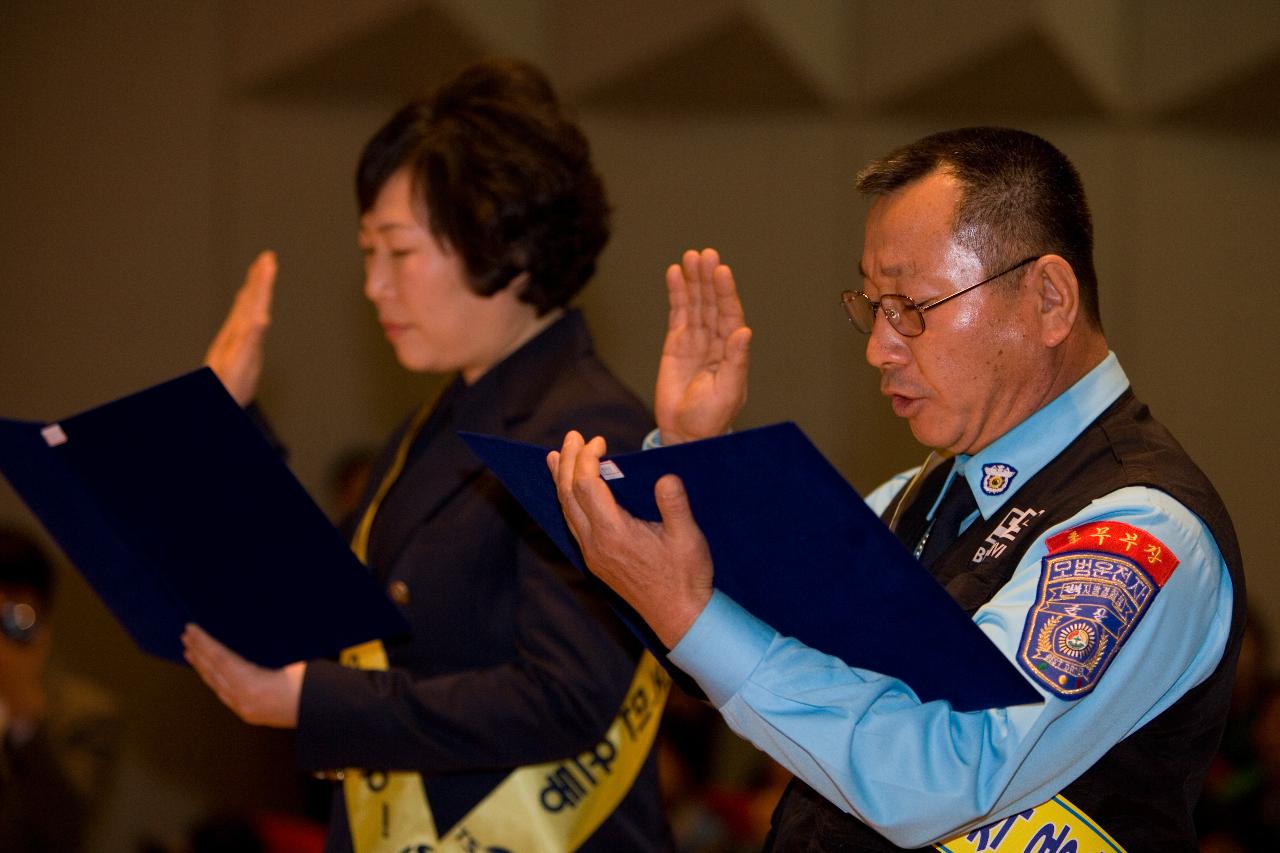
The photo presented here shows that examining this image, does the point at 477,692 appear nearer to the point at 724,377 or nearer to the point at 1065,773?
the point at 724,377

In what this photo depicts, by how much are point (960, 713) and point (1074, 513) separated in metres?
0.20

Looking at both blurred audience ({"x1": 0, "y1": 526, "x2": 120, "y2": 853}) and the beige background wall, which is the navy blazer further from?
→ the beige background wall

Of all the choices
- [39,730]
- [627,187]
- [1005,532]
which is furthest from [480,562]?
[627,187]

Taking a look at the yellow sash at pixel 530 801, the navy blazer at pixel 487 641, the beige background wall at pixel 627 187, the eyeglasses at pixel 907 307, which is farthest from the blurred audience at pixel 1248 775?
the eyeglasses at pixel 907 307

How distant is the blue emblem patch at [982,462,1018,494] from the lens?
1413 millimetres

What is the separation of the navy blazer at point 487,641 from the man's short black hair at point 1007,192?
58 centimetres

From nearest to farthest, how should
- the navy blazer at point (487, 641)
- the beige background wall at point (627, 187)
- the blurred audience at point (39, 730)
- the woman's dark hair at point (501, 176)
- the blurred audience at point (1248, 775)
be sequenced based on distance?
the navy blazer at point (487, 641)
the woman's dark hair at point (501, 176)
the blurred audience at point (39, 730)
the blurred audience at point (1248, 775)
the beige background wall at point (627, 187)

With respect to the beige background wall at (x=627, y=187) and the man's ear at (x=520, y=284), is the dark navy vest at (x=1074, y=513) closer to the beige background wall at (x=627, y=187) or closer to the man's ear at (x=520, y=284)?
the man's ear at (x=520, y=284)

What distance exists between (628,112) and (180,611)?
2.78 m

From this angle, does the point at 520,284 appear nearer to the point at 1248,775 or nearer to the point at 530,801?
the point at 530,801

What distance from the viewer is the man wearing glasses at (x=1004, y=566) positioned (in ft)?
4.00

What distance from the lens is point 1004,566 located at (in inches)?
52.4

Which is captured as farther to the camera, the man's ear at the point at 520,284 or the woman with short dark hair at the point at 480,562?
the man's ear at the point at 520,284

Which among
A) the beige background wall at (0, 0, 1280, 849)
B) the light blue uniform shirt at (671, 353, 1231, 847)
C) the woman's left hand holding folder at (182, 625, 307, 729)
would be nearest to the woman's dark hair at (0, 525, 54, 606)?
the beige background wall at (0, 0, 1280, 849)
